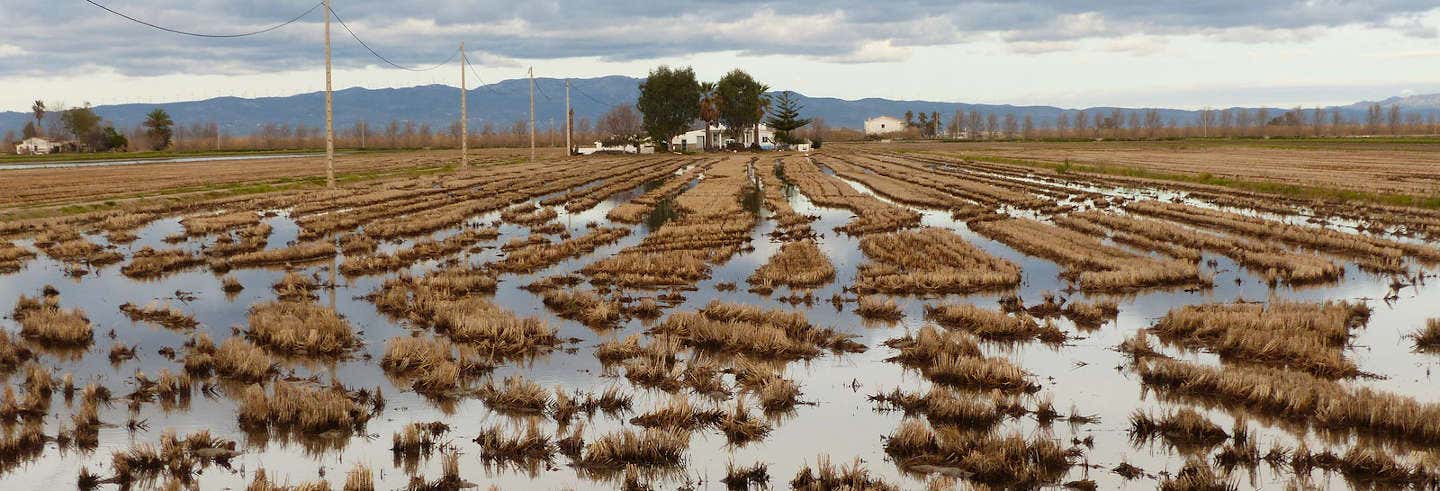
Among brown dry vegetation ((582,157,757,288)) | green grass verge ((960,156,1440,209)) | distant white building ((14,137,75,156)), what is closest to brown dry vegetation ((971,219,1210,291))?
brown dry vegetation ((582,157,757,288))

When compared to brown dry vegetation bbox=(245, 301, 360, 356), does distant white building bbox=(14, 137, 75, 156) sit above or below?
above

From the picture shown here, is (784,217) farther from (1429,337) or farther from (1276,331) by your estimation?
(1429,337)

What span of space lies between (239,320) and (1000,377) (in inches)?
431

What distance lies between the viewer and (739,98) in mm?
132750

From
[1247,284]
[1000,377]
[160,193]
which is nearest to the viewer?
[1000,377]

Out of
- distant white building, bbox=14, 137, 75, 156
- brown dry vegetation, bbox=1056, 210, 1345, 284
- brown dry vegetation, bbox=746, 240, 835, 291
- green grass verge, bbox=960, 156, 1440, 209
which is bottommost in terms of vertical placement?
brown dry vegetation, bbox=746, 240, 835, 291

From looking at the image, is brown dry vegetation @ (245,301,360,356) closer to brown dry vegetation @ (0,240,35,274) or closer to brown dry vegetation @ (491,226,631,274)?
brown dry vegetation @ (491,226,631,274)

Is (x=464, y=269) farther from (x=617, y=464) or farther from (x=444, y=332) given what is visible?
(x=617, y=464)

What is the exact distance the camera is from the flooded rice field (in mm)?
8570

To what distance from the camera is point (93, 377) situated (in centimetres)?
1160

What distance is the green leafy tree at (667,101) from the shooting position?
122m

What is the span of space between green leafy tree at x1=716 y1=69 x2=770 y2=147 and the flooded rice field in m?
108

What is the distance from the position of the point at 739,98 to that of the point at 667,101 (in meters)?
13.6

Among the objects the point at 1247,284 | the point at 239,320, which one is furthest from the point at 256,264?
the point at 1247,284
